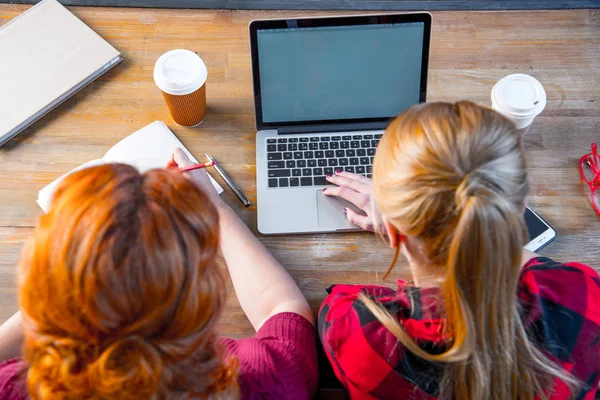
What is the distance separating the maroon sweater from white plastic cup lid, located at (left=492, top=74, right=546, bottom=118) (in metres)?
0.51

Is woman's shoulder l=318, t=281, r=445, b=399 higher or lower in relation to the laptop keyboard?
lower

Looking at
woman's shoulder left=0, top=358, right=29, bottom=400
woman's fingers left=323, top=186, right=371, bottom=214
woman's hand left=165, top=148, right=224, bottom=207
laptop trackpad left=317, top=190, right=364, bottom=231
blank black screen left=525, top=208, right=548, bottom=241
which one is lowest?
woman's shoulder left=0, top=358, right=29, bottom=400

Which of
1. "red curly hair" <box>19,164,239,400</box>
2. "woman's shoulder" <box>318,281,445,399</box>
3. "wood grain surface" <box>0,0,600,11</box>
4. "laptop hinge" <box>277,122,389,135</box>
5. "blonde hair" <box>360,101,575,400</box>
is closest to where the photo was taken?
"red curly hair" <box>19,164,239,400</box>

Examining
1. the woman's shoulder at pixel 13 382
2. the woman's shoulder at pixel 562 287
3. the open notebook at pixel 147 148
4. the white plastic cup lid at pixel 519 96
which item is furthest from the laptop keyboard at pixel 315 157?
the woman's shoulder at pixel 13 382

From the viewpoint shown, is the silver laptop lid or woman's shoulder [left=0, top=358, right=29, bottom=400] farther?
the silver laptop lid

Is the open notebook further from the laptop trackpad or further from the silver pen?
the laptop trackpad

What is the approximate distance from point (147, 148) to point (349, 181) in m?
0.38

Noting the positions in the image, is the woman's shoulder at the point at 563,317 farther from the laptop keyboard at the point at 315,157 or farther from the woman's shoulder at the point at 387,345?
the laptop keyboard at the point at 315,157

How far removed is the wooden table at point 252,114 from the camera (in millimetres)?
905

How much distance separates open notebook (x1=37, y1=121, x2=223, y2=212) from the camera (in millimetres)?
966

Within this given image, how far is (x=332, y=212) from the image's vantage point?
0.93 metres

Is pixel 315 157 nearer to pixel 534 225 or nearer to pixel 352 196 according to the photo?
pixel 352 196

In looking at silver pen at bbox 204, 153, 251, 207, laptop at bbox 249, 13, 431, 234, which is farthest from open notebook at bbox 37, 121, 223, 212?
laptop at bbox 249, 13, 431, 234

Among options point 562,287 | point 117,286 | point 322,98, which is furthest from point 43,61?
point 562,287
